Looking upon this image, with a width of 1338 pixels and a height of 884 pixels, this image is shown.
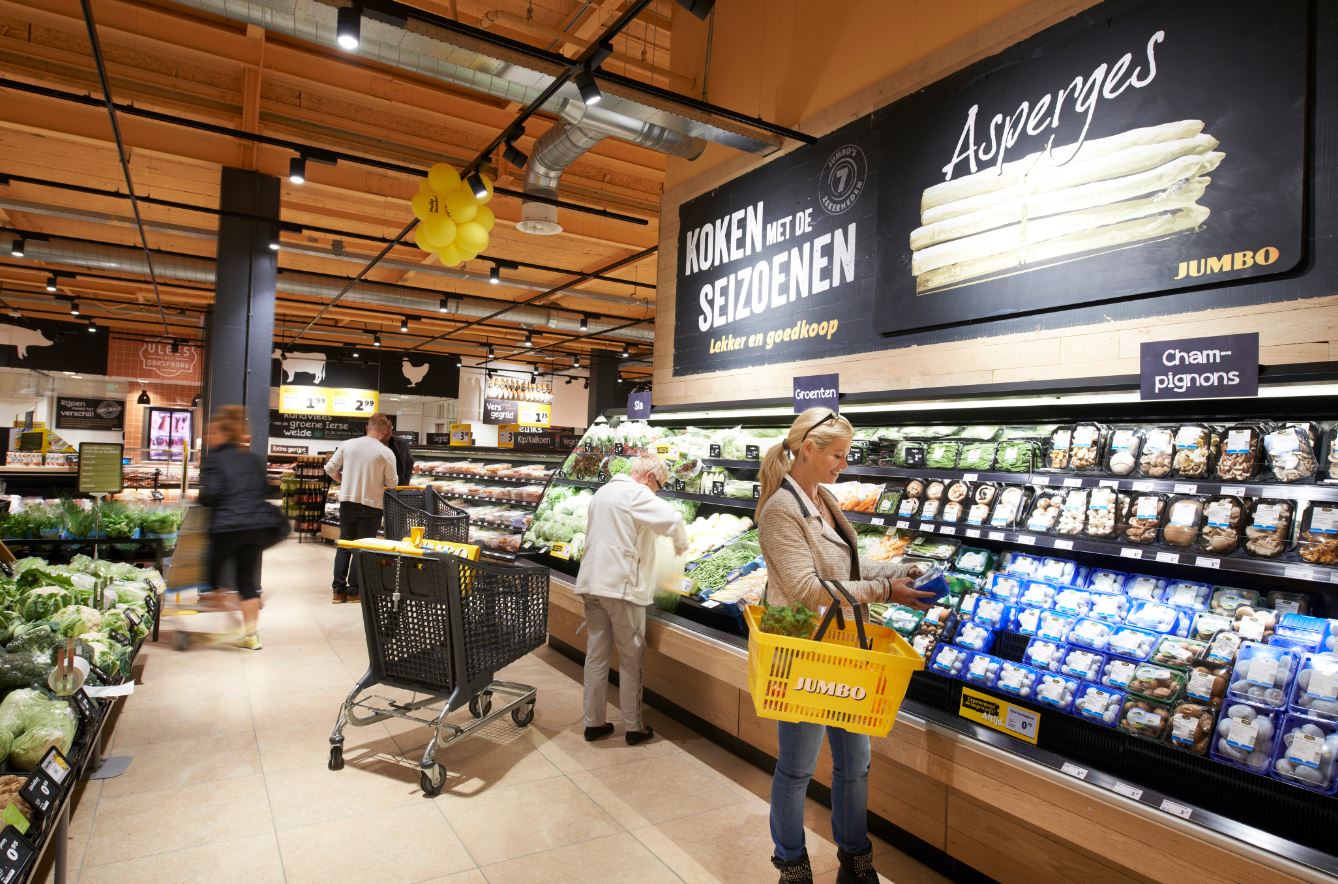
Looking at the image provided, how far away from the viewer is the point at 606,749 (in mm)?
4250

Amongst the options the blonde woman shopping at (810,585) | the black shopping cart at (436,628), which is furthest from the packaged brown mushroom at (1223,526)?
the black shopping cart at (436,628)

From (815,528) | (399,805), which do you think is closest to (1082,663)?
(815,528)

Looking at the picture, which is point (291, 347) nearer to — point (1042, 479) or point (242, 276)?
point (242, 276)

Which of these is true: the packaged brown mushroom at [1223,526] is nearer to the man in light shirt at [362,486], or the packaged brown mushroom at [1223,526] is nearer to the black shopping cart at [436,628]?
the black shopping cart at [436,628]

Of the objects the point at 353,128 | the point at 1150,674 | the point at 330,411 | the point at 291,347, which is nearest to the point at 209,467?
the point at 353,128

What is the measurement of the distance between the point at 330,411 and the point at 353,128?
11.2m

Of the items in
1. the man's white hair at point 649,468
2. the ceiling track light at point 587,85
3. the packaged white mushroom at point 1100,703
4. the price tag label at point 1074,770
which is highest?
the ceiling track light at point 587,85

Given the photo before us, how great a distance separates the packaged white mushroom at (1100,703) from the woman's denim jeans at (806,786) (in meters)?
0.72

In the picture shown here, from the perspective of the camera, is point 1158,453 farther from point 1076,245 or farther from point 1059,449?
point 1076,245

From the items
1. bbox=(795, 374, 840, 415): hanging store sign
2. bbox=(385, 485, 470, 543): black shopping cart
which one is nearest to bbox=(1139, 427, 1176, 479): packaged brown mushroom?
bbox=(795, 374, 840, 415): hanging store sign

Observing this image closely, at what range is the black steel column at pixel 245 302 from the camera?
8.59m

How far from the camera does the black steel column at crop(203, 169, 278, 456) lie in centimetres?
859

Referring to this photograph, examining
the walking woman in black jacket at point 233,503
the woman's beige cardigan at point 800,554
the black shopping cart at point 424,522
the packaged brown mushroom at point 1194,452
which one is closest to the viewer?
the woman's beige cardigan at point 800,554

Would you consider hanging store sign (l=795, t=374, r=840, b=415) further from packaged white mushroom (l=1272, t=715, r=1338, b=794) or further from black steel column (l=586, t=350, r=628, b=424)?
black steel column (l=586, t=350, r=628, b=424)
